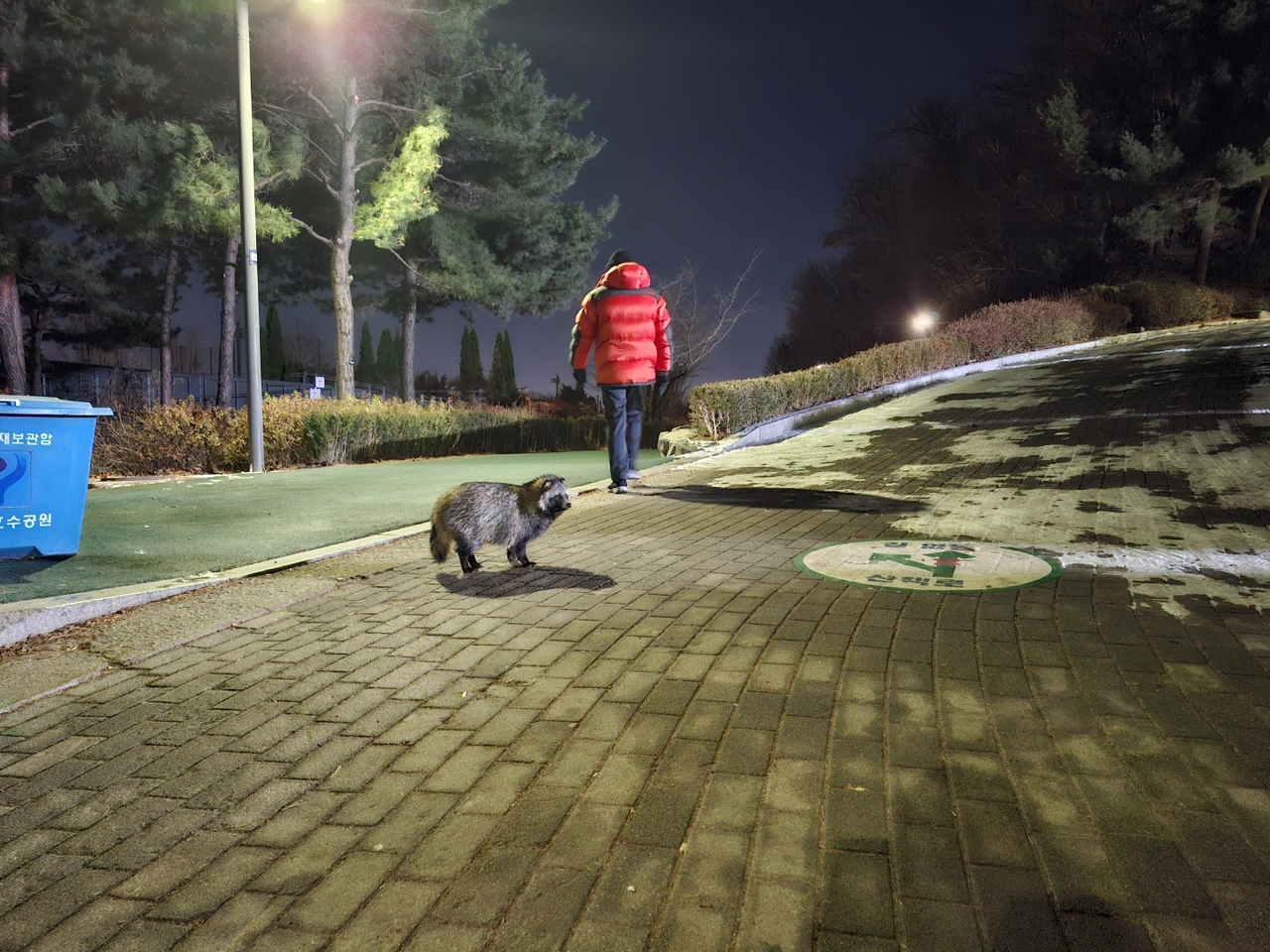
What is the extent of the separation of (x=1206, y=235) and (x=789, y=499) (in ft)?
120

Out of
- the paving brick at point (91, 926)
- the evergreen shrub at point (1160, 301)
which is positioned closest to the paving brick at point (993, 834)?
the paving brick at point (91, 926)

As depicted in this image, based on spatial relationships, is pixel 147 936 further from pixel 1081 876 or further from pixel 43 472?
pixel 43 472

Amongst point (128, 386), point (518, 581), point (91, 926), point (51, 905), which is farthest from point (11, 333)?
point (91, 926)

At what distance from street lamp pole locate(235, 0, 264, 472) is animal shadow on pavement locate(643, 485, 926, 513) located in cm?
652

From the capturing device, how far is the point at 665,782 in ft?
9.05

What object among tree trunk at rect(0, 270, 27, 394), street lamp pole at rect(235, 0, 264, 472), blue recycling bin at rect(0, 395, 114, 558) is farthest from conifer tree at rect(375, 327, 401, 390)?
blue recycling bin at rect(0, 395, 114, 558)

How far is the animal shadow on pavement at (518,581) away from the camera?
522 centimetres

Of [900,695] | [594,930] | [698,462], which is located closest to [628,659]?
[900,695]

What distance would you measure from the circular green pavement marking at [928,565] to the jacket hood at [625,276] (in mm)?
3941

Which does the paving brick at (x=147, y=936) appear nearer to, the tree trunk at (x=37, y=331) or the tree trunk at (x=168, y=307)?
the tree trunk at (x=168, y=307)

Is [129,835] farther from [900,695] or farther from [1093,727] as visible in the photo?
[1093,727]

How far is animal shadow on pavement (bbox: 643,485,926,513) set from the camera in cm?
→ 812

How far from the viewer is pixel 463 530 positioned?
5.38 m

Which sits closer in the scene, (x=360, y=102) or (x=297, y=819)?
(x=297, y=819)
